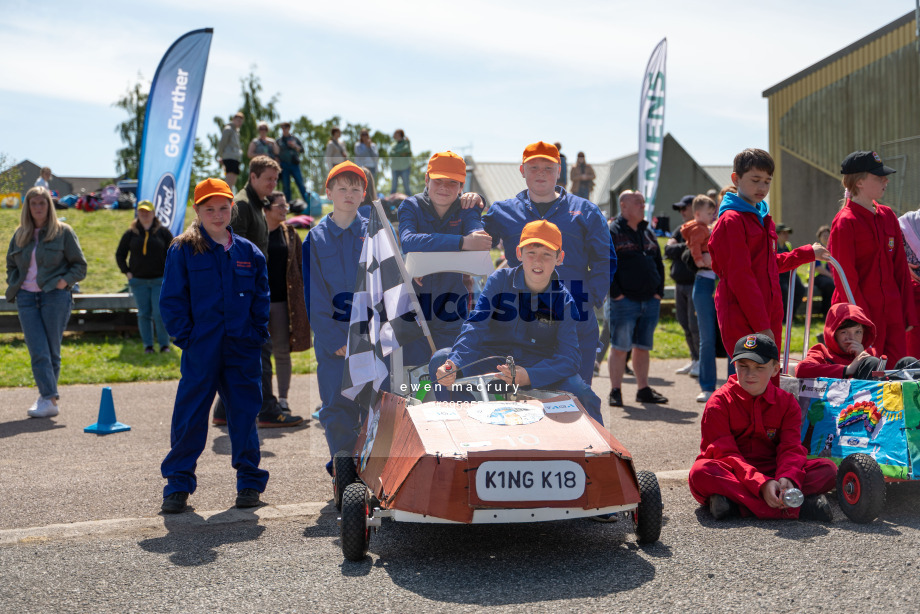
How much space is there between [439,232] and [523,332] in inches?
41.1

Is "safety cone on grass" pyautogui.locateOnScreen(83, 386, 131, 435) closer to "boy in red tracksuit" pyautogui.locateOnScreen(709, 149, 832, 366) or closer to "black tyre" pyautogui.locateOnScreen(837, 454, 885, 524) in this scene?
"boy in red tracksuit" pyautogui.locateOnScreen(709, 149, 832, 366)

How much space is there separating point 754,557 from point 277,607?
229cm

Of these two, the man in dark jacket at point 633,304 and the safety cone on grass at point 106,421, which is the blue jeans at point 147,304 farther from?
the man in dark jacket at point 633,304

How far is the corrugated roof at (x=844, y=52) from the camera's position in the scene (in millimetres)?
20623

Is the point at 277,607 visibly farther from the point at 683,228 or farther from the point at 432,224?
the point at 683,228

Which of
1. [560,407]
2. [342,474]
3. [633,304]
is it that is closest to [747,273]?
[560,407]

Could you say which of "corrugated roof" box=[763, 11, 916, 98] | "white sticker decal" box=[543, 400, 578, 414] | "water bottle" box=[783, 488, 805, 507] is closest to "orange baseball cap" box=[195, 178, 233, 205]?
"white sticker decal" box=[543, 400, 578, 414]

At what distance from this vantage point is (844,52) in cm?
2305

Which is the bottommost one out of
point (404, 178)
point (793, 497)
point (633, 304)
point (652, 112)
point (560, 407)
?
Result: point (793, 497)

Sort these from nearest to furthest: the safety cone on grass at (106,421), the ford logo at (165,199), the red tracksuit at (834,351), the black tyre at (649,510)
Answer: the black tyre at (649,510) < the red tracksuit at (834,351) < the safety cone on grass at (106,421) < the ford logo at (165,199)

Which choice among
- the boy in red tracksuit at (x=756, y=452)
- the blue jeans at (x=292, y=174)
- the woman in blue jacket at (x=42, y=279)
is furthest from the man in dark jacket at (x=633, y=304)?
the blue jeans at (x=292, y=174)

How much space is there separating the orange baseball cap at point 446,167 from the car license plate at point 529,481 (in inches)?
88.7

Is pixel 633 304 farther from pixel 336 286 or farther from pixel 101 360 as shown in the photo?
pixel 101 360

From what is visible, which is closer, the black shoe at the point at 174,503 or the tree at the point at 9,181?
the black shoe at the point at 174,503
